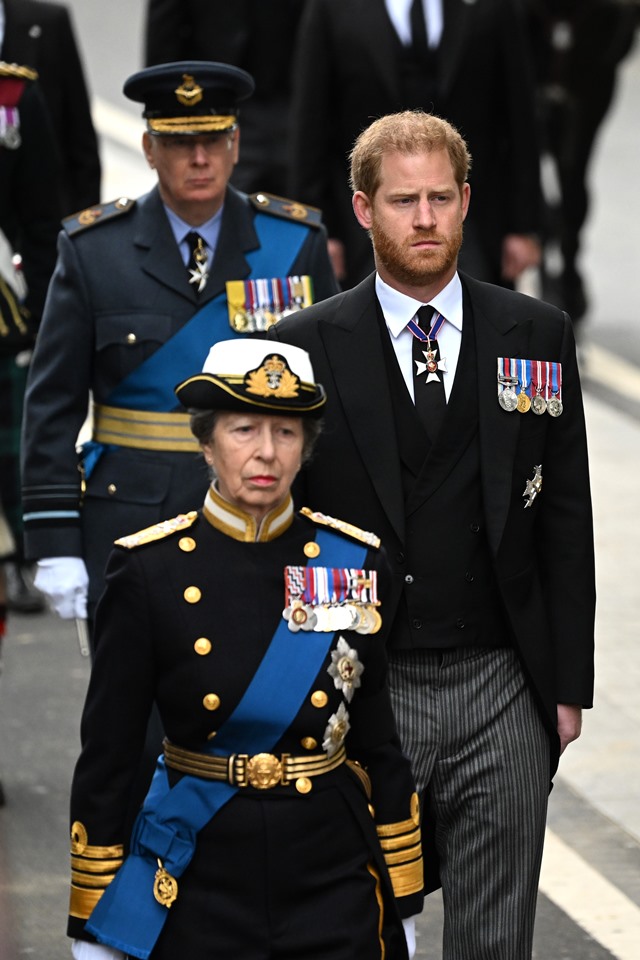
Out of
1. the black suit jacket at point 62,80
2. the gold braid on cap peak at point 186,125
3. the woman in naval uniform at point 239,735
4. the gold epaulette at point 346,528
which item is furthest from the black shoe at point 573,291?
the woman in naval uniform at point 239,735

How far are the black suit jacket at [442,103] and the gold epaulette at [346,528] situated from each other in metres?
3.79

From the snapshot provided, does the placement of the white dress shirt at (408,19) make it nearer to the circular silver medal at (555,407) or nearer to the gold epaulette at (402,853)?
the circular silver medal at (555,407)

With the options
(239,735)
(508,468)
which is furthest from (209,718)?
(508,468)

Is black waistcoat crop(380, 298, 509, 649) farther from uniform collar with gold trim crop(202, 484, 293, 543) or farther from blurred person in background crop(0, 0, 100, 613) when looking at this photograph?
blurred person in background crop(0, 0, 100, 613)

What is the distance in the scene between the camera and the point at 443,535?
4688mm

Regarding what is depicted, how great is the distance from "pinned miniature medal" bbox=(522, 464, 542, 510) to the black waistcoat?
0.35 feet

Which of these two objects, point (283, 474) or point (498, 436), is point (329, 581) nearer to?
point (283, 474)

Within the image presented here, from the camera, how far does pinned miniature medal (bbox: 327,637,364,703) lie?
166 inches

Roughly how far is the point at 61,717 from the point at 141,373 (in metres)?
2.18

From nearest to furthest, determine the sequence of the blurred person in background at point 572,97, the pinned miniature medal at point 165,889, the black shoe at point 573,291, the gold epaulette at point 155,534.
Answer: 1. the pinned miniature medal at point 165,889
2. the gold epaulette at point 155,534
3. the blurred person in background at point 572,97
4. the black shoe at point 573,291

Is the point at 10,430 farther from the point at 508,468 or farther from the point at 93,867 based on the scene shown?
the point at 93,867

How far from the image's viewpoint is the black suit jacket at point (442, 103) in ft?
26.8

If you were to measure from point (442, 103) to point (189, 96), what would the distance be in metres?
2.28

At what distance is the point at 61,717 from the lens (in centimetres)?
779
